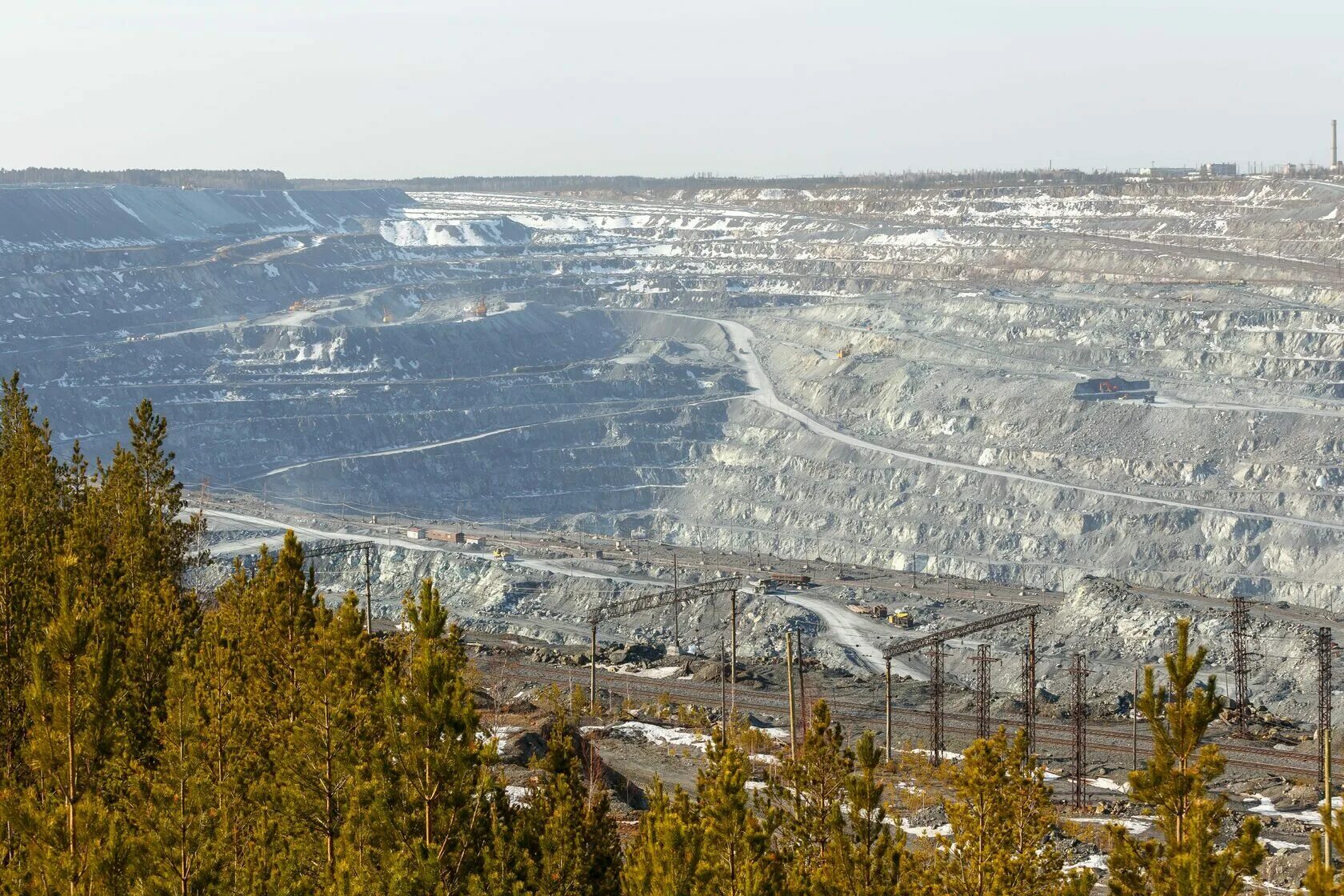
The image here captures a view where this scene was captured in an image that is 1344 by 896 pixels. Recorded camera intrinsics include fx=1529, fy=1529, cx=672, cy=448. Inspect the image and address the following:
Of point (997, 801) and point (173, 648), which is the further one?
point (173, 648)

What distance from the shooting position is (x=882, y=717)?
68.9 meters

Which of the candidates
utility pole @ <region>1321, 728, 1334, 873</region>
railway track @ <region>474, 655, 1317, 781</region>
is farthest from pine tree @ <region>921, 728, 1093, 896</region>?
railway track @ <region>474, 655, 1317, 781</region>

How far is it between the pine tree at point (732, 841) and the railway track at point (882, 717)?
124 ft

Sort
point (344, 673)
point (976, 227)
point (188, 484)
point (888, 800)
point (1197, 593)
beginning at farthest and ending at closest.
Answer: point (976, 227) → point (188, 484) → point (1197, 593) → point (888, 800) → point (344, 673)

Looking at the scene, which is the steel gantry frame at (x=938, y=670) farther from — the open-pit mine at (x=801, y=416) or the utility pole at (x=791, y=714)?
the open-pit mine at (x=801, y=416)

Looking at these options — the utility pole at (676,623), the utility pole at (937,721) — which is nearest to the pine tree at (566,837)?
the utility pole at (937,721)

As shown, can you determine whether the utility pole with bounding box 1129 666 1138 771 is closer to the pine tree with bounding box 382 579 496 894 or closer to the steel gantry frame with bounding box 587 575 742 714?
the steel gantry frame with bounding box 587 575 742 714

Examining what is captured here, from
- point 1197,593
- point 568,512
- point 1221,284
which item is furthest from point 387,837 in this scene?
point 1221,284

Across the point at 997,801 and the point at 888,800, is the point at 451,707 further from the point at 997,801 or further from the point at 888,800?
the point at 888,800

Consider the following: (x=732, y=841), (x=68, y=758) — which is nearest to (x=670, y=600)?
(x=732, y=841)

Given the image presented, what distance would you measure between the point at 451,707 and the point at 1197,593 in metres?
73.7

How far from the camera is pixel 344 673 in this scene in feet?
91.5

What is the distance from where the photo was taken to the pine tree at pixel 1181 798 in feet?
70.3

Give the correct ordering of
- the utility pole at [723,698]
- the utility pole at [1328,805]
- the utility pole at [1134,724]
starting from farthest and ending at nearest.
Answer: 1. the utility pole at [723,698]
2. the utility pole at [1134,724]
3. the utility pole at [1328,805]
